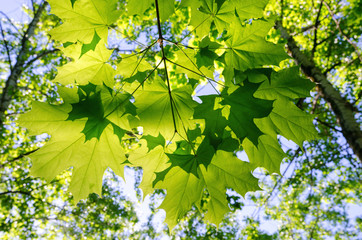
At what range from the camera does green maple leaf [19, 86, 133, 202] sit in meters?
1.04

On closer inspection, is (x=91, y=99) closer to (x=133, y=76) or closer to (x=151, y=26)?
(x=133, y=76)

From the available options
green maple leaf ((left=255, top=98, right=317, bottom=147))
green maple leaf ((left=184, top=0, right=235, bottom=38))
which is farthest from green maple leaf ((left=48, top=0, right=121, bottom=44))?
green maple leaf ((left=255, top=98, right=317, bottom=147))

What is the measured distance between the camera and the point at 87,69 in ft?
3.98

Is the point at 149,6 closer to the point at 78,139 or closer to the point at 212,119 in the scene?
the point at 212,119

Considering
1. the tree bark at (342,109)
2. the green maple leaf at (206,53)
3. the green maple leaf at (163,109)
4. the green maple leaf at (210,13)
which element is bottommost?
the green maple leaf at (163,109)

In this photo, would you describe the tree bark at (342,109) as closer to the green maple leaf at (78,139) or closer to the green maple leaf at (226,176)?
the green maple leaf at (226,176)

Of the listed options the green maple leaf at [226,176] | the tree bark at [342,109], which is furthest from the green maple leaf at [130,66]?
the tree bark at [342,109]

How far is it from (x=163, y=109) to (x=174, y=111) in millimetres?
59

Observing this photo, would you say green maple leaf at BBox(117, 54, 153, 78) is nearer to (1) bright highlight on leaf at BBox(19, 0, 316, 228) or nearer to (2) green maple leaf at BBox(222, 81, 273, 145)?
(1) bright highlight on leaf at BBox(19, 0, 316, 228)

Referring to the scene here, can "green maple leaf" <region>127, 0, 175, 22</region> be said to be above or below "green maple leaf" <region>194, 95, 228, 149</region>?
above

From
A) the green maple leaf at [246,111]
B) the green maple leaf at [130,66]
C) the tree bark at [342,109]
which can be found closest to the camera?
the green maple leaf at [246,111]

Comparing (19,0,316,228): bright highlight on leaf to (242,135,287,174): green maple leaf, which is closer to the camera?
(19,0,316,228): bright highlight on leaf

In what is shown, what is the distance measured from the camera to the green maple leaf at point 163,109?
1.16m

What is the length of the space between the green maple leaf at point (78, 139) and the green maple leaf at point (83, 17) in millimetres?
278
